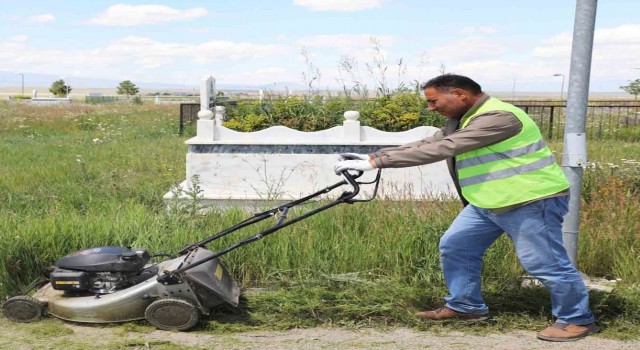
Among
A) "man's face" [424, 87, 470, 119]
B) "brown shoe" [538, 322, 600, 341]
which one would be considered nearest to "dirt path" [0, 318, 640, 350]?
"brown shoe" [538, 322, 600, 341]

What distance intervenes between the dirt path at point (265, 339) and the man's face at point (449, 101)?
57.5 inches

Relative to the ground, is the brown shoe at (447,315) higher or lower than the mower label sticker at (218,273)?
lower

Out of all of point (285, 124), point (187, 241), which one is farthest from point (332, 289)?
point (285, 124)

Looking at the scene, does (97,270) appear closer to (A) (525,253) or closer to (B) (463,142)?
(B) (463,142)

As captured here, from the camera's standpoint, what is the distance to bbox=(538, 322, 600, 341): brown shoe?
13.2 feet

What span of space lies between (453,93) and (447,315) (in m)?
1.52

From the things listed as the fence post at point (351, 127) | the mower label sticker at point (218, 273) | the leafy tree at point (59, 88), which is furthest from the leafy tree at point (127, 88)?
the mower label sticker at point (218, 273)

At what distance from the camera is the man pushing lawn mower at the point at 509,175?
3.78 metres

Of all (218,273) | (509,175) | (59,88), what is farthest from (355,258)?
(59,88)

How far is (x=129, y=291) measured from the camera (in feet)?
13.9

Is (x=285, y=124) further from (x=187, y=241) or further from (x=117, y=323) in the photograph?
(x=117, y=323)

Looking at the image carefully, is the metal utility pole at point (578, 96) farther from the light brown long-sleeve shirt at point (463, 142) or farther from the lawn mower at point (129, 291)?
the lawn mower at point (129, 291)

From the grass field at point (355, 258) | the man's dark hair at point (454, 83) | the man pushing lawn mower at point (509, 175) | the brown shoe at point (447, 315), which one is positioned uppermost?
the man's dark hair at point (454, 83)

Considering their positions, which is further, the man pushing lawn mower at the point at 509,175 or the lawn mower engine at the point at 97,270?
the lawn mower engine at the point at 97,270
